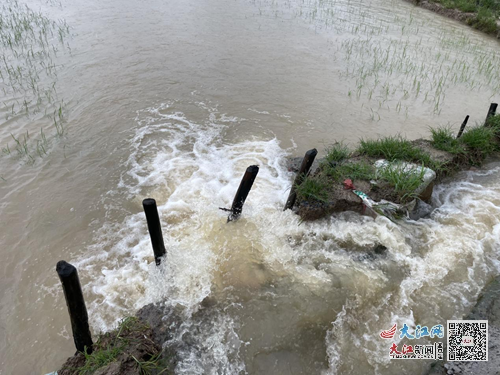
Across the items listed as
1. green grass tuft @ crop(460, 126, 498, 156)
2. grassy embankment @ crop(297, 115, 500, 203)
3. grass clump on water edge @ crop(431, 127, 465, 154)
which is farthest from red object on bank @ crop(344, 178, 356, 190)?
green grass tuft @ crop(460, 126, 498, 156)

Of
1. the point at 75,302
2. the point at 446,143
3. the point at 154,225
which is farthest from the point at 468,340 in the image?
the point at 446,143

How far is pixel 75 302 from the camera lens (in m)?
2.78

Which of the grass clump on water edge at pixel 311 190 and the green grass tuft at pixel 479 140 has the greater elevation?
the green grass tuft at pixel 479 140

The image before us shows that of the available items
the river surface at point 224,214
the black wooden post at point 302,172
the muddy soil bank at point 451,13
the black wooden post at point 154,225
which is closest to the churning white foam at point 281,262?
the river surface at point 224,214

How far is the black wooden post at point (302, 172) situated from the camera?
15.1 ft

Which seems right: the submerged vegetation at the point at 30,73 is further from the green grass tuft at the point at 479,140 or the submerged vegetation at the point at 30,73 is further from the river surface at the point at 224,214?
the green grass tuft at the point at 479,140

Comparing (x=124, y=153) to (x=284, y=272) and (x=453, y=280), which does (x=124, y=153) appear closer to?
(x=284, y=272)

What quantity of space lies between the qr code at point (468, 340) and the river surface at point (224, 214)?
0.25m

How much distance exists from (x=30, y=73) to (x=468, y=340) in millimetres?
11008

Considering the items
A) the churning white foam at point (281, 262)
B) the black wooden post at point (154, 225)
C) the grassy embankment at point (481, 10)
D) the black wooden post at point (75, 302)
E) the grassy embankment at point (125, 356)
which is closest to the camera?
the black wooden post at point (75, 302)

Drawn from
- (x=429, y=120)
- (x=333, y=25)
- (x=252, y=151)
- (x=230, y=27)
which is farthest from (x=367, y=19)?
(x=252, y=151)

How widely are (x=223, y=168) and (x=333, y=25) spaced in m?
11.4

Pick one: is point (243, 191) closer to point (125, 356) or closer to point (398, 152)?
point (125, 356)

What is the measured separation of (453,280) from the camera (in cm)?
443
